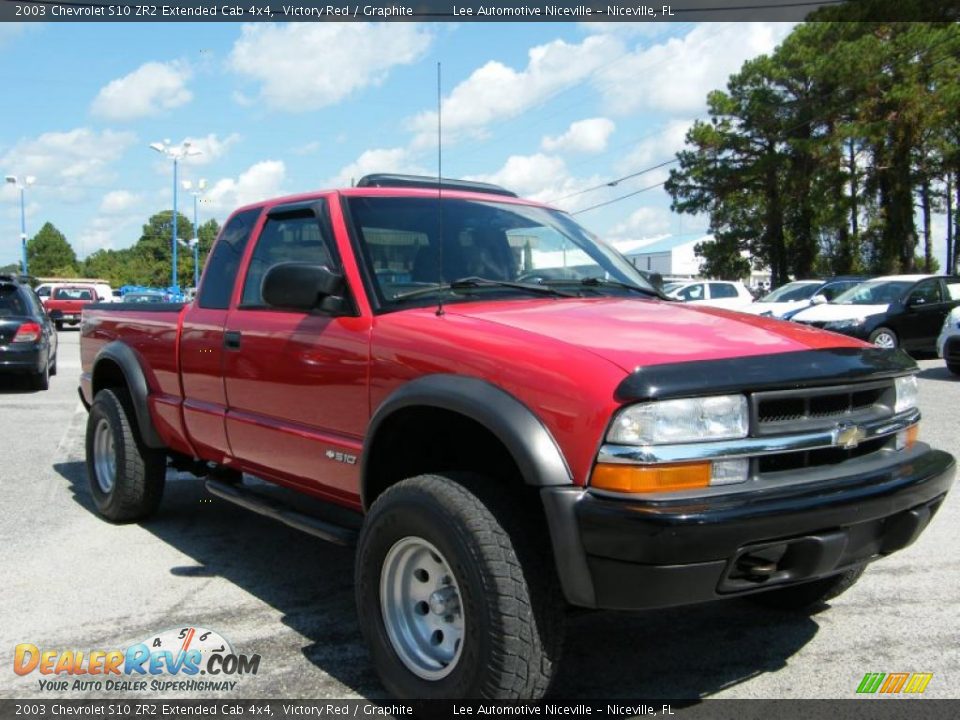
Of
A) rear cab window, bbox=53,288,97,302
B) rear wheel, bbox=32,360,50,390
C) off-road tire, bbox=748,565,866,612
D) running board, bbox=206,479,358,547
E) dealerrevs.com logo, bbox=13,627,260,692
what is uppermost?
rear cab window, bbox=53,288,97,302

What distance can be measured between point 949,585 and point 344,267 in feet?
10.7

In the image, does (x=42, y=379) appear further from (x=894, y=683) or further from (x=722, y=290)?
(x=722, y=290)

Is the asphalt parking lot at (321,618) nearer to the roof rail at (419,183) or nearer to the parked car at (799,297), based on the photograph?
the roof rail at (419,183)

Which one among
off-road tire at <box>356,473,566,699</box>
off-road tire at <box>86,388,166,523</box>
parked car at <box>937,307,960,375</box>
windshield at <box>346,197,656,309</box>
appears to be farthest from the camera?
parked car at <box>937,307,960,375</box>

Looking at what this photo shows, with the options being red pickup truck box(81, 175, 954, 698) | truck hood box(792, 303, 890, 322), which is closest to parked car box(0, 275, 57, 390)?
red pickup truck box(81, 175, 954, 698)

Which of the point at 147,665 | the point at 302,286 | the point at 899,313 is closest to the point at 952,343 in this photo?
the point at 899,313

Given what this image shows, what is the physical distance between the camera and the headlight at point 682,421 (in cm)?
270

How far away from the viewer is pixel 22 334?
12961 millimetres

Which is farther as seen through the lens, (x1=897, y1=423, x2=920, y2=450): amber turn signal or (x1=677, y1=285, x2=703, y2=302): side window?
(x1=677, y1=285, x2=703, y2=302): side window

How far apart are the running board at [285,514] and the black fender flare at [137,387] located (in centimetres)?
70

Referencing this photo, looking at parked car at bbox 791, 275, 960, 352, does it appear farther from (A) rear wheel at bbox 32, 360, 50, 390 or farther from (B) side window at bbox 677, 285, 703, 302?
(A) rear wheel at bbox 32, 360, 50, 390

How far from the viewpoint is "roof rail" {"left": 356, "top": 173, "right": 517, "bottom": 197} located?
4.60m

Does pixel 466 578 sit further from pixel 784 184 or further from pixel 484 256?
pixel 784 184

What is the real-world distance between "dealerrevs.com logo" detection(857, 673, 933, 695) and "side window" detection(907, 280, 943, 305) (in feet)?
47.3
